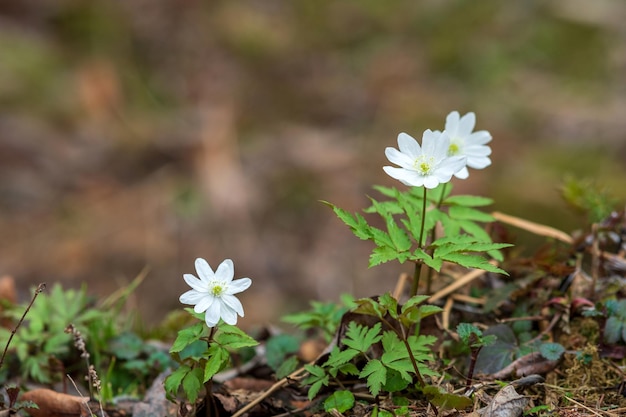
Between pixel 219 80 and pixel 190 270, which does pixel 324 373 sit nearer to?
pixel 190 270

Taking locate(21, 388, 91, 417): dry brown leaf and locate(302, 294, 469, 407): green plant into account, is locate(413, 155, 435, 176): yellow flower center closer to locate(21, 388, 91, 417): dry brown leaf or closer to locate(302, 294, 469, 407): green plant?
locate(302, 294, 469, 407): green plant

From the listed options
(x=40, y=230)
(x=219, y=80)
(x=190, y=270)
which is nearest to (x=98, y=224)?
(x=40, y=230)

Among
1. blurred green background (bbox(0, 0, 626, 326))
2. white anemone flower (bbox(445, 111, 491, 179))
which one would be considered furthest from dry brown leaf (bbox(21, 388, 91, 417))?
blurred green background (bbox(0, 0, 626, 326))

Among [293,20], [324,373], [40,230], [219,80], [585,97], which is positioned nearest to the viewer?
[324,373]

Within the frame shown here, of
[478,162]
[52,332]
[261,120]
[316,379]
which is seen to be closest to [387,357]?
[316,379]

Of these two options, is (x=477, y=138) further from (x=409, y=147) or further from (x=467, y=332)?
(x=467, y=332)

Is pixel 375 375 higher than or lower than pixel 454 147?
lower
